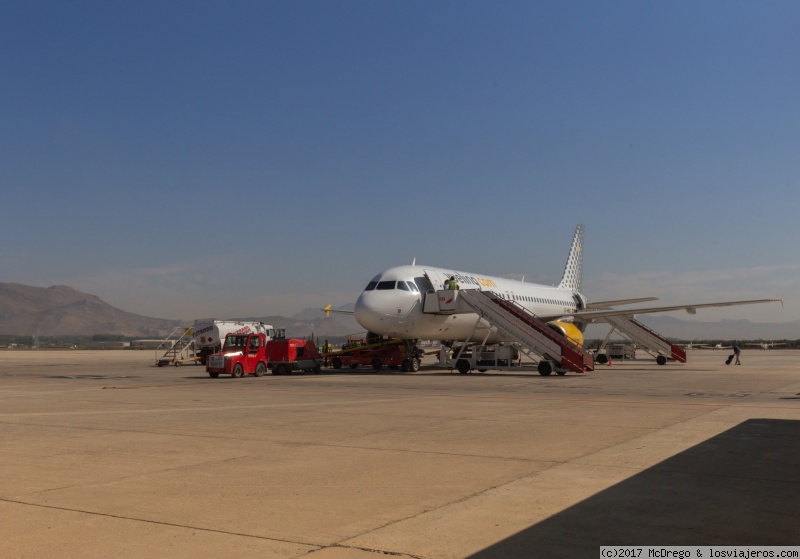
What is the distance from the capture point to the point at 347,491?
7.96 metres

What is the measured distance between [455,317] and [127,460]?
27.7 metres

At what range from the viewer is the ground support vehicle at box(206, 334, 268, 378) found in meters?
31.5

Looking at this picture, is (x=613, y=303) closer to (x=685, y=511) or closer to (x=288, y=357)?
(x=288, y=357)

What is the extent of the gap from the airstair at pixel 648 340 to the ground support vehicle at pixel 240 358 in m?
23.2

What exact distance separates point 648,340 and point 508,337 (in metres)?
15.4

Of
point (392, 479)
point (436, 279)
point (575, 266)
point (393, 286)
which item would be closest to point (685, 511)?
point (392, 479)

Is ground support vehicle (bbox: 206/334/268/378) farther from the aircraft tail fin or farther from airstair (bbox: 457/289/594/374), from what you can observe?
the aircraft tail fin

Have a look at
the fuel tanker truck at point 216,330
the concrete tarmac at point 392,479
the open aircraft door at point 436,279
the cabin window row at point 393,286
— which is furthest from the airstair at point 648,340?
the concrete tarmac at point 392,479

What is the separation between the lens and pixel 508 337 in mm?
33875

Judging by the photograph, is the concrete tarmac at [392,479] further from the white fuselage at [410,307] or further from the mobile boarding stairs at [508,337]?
Answer: the white fuselage at [410,307]

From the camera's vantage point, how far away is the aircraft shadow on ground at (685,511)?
19.6 feet

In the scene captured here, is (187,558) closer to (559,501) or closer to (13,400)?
(559,501)

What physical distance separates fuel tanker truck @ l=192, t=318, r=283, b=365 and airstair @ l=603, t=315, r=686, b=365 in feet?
74.0

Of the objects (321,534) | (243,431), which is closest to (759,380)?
(243,431)
